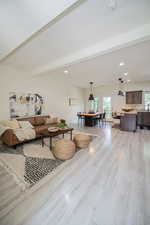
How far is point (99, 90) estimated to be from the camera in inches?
350

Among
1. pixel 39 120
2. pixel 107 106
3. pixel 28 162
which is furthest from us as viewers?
pixel 107 106

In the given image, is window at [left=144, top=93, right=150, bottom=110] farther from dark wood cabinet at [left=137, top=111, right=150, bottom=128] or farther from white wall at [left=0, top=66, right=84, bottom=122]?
white wall at [left=0, top=66, right=84, bottom=122]

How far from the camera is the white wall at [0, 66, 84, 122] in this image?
164 inches

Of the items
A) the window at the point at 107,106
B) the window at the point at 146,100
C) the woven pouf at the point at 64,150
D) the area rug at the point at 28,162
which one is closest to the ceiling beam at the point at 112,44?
the woven pouf at the point at 64,150

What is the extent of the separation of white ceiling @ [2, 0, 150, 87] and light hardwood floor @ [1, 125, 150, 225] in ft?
9.21

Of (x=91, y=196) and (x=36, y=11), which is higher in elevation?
(x=36, y=11)

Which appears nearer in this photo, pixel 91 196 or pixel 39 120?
pixel 91 196

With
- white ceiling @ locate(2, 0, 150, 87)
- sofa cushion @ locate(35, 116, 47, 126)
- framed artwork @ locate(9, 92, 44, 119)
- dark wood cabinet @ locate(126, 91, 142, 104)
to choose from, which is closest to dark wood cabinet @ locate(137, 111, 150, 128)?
dark wood cabinet @ locate(126, 91, 142, 104)

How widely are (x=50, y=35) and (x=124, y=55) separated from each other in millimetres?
2386

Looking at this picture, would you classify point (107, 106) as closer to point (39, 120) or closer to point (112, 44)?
point (39, 120)

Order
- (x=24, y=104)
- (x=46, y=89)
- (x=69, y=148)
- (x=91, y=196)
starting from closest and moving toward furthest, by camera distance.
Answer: (x=91, y=196)
(x=69, y=148)
(x=24, y=104)
(x=46, y=89)

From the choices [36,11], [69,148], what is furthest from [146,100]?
[36,11]

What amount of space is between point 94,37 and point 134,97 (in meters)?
6.09

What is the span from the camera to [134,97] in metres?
7.29
